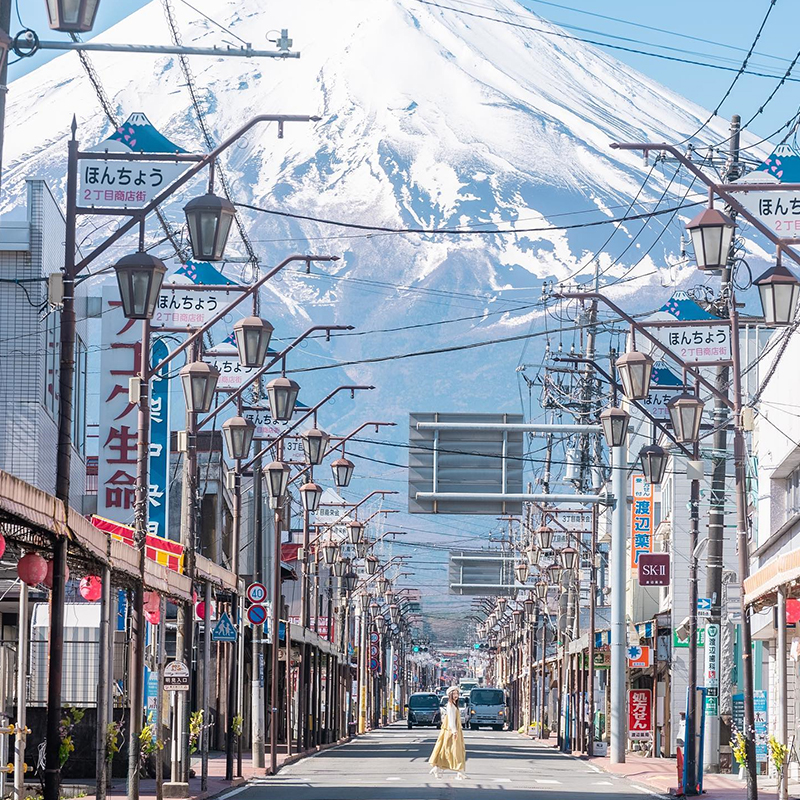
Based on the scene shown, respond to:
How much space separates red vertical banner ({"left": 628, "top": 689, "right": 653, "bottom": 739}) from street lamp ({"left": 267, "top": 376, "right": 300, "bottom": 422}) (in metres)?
15.7

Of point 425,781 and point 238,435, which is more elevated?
point 238,435

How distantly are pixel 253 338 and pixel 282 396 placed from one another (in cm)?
389

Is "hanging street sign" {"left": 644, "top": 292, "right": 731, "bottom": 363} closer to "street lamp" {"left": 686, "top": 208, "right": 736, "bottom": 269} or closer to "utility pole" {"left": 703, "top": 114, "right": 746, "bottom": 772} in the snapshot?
"utility pole" {"left": 703, "top": 114, "right": 746, "bottom": 772}

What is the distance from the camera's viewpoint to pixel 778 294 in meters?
20.8

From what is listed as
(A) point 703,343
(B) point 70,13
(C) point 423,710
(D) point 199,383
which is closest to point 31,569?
(D) point 199,383

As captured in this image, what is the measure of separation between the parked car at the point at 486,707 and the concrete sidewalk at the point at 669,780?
166 feet

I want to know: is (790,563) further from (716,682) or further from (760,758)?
(760,758)

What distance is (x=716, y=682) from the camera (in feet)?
107

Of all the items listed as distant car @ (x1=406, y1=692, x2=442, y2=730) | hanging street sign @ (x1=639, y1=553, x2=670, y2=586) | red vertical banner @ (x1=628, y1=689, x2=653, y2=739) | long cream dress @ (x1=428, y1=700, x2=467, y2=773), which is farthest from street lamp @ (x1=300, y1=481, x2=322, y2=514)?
distant car @ (x1=406, y1=692, x2=442, y2=730)

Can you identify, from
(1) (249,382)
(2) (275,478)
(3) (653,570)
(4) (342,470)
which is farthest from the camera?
(3) (653,570)

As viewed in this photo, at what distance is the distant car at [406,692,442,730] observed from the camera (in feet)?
313

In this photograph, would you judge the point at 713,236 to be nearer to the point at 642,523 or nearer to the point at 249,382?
the point at 249,382

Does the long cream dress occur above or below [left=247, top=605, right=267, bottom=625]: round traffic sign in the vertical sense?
below

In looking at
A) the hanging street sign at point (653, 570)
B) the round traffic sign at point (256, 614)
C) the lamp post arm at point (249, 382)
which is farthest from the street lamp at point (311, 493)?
the hanging street sign at point (653, 570)
